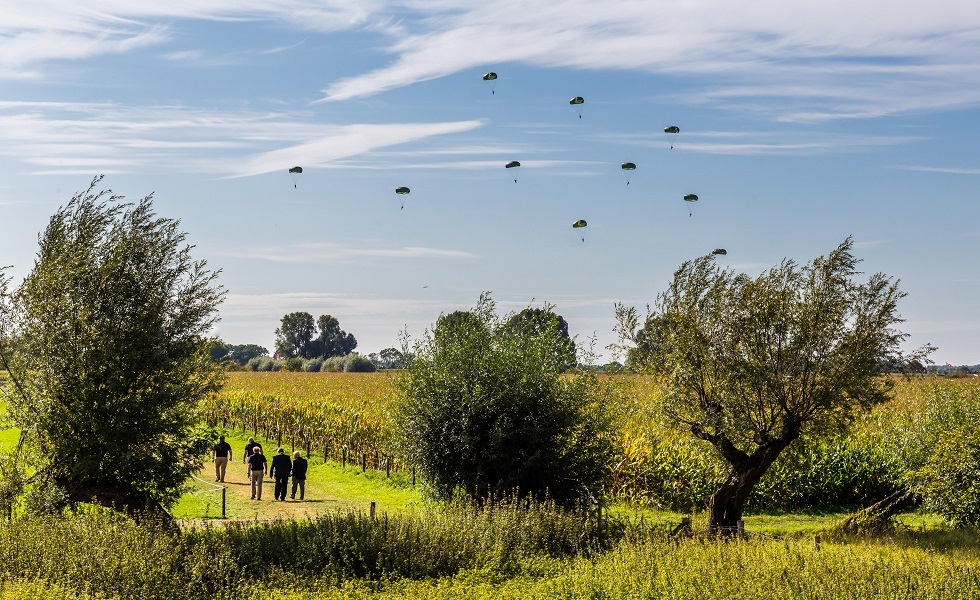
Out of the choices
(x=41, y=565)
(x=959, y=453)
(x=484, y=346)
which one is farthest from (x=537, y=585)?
(x=959, y=453)

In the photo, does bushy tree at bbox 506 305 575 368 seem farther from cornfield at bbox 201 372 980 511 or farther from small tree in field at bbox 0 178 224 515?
small tree in field at bbox 0 178 224 515

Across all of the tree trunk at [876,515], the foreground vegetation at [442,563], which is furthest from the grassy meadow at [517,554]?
the tree trunk at [876,515]

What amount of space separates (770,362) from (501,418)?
6.73m

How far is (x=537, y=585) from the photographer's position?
1408cm

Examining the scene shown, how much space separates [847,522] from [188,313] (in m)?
17.2

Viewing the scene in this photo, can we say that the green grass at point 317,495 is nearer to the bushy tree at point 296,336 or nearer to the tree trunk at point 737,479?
the tree trunk at point 737,479

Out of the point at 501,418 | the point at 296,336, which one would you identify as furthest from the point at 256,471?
the point at 296,336

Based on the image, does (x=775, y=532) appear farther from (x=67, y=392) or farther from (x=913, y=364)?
(x=67, y=392)

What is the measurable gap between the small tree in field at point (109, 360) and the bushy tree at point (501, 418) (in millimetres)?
5796

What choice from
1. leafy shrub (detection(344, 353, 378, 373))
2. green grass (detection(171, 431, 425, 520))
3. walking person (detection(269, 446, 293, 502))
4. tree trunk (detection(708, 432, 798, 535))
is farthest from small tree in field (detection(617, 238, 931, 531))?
leafy shrub (detection(344, 353, 378, 373))

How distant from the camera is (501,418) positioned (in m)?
22.2

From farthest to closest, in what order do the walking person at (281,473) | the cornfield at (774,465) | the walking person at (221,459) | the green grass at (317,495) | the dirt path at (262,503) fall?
the walking person at (221,459)
the walking person at (281,473)
the green grass at (317,495)
the dirt path at (262,503)
the cornfield at (774,465)

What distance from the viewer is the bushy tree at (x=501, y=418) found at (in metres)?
22.2

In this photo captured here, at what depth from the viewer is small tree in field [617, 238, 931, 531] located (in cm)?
2102
